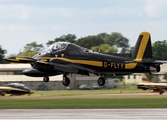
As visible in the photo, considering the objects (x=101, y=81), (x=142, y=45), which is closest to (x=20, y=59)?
(x=101, y=81)

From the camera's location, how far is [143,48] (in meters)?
61.6

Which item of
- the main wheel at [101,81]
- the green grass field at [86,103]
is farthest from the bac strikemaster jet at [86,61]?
the green grass field at [86,103]

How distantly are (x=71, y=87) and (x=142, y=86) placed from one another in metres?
45.4

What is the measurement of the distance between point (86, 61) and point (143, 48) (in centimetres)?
659

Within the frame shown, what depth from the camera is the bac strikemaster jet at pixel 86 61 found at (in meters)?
58.4

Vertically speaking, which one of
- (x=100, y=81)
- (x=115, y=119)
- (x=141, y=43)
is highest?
(x=141, y=43)

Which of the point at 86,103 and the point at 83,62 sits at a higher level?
the point at 83,62

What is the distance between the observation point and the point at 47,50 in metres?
60.8

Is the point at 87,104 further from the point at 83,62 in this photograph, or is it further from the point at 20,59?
the point at 20,59

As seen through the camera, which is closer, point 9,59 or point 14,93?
point 9,59

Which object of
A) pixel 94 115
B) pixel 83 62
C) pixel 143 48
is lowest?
pixel 94 115

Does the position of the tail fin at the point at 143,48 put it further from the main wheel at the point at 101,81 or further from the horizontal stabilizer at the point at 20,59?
the horizontal stabilizer at the point at 20,59

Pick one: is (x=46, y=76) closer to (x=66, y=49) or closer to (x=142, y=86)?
(x=66, y=49)

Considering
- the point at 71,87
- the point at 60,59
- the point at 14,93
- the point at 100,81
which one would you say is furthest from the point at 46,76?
the point at 71,87
